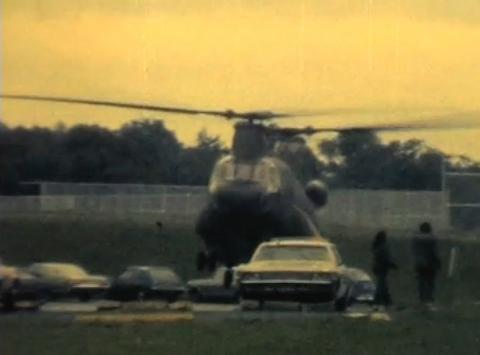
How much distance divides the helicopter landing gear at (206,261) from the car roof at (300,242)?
940mm

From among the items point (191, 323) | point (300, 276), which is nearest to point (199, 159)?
point (191, 323)

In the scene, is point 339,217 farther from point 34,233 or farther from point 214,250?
point 34,233

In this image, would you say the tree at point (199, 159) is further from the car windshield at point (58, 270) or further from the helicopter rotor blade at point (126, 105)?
the car windshield at point (58, 270)

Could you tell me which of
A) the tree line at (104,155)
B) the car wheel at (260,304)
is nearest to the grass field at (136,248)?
the tree line at (104,155)

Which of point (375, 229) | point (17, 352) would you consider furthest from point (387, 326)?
point (17, 352)

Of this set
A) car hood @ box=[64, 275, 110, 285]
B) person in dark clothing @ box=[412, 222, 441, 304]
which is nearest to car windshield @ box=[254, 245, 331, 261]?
person in dark clothing @ box=[412, 222, 441, 304]

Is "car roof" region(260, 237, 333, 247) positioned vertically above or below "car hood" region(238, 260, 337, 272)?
Result: above

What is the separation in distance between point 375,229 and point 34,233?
11.1 ft

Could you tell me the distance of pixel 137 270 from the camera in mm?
14180

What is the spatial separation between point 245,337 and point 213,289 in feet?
6.81

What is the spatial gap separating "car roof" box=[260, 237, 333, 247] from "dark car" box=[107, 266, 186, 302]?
5.01ft

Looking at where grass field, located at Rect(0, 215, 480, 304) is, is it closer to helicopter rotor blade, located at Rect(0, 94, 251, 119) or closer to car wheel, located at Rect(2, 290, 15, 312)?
car wheel, located at Rect(2, 290, 15, 312)

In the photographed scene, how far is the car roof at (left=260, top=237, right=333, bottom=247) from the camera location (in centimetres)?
1543

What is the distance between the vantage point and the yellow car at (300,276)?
15255 mm
